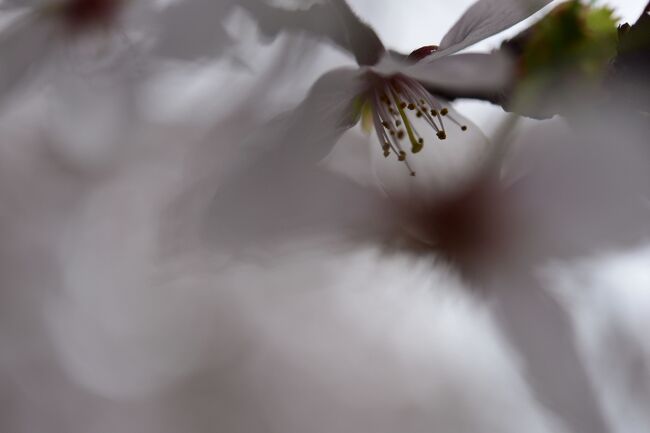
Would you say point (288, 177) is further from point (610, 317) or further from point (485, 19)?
point (610, 317)

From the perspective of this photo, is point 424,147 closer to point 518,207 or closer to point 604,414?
point 518,207

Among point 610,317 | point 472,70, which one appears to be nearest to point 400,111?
point 472,70

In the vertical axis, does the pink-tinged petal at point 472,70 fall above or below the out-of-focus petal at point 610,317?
above

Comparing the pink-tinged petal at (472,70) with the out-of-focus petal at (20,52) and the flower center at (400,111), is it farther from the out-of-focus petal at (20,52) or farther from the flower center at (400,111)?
the out-of-focus petal at (20,52)

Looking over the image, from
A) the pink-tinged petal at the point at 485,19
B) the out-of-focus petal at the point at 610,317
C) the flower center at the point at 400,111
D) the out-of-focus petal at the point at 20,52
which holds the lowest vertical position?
the out-of-focus petal at the point at 610,317

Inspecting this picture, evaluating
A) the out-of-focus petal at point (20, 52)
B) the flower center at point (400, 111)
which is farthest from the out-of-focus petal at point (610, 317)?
the out-of-focus petal at point (20, 52)

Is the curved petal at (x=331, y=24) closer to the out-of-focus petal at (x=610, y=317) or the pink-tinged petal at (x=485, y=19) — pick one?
the pink-tinged petal at (x=485, y=19)

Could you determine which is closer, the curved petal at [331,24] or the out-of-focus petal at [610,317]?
the curved petal at [331,24]
